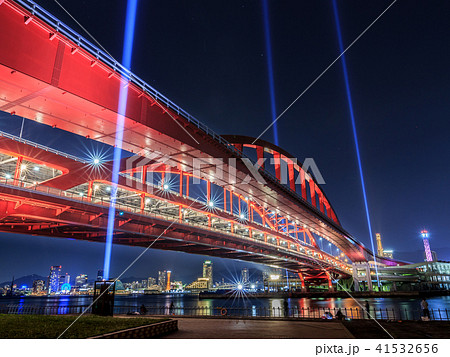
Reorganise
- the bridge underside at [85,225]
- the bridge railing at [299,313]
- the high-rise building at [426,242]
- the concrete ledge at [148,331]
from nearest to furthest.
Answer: the concrete ledge at [148,331]
the bridge underside at [85,225]
the bridge railing at [299,313]
the high-rise building at [426,242]

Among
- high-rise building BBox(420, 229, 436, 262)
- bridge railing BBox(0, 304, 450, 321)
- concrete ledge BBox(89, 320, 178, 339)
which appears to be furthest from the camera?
high-rise building BBox(420, 229, 436, 262)

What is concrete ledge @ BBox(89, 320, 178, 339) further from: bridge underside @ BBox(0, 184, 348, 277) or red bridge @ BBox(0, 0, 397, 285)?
bridge underside @ BBox(0, 184, 348, 277)

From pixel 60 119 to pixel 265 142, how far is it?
35.6 metres

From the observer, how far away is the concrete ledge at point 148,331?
1057cm

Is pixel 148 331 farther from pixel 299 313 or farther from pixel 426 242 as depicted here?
pixel 426 242

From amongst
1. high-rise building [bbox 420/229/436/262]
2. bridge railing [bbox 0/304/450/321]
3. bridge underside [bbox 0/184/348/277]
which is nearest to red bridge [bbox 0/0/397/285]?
bridge underside [bbox 0/184/348/277]

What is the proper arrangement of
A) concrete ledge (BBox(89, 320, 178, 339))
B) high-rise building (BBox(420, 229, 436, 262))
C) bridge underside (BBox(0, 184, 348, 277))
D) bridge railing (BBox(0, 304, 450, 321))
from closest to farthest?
concrete ledge (BBox(89, 320, 178, 339))
bridge underside (BBox(0, 184, 348, 277))
bridge railing (BBox(0, 304, 450, 321))
high-rise building (BBox(420, 229, 436, 262))

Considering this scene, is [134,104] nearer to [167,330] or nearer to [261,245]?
[167,330]

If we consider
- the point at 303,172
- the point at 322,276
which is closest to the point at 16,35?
the point at 303,172

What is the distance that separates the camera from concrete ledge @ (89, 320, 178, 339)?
10.6m

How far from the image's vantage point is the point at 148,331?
1246cm

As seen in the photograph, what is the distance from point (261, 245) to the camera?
159ft

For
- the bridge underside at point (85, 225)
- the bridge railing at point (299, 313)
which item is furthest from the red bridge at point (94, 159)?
the bridge railing at point (299, 313)

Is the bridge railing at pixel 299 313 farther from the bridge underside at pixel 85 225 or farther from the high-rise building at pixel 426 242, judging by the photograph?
the high-rise building at pixel 426 242
